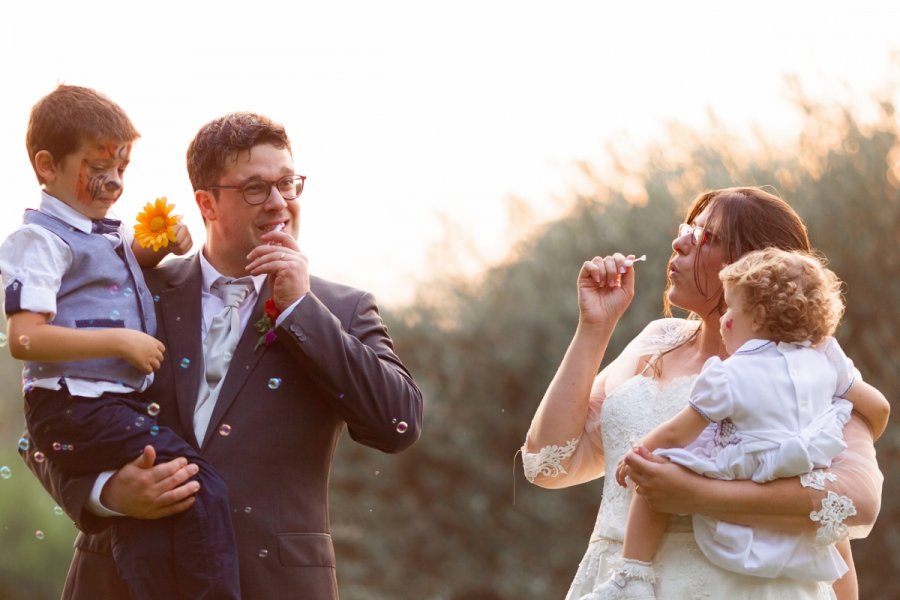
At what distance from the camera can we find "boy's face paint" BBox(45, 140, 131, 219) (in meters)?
3.77

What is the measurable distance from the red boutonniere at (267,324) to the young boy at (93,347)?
370 millimetres

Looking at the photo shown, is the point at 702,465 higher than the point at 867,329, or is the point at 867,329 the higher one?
the point at 702,465

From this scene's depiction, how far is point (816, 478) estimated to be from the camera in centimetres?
368

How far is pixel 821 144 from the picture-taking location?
11.0 m

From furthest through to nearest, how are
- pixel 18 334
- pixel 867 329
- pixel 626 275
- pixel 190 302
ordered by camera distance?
pixel 867 329 → pixel 626 275 → pixel 190 302 → pixel 18 334

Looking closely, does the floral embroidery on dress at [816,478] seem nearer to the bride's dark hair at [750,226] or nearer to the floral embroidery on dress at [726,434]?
the floral embroidery on dress at [726,434]

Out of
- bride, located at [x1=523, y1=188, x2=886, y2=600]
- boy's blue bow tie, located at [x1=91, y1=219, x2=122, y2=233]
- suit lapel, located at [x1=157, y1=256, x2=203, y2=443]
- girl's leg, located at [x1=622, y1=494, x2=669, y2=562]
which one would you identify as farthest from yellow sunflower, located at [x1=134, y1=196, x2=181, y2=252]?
girl's leg, located at [x1=622, y1=494, x2=669, y2=562]

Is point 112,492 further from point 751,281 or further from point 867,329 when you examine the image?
point 867,329

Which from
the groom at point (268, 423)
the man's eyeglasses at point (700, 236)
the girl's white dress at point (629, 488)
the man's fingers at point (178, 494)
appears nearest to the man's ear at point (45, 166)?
the groom at point (268, 423)

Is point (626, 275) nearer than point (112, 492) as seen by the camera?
No

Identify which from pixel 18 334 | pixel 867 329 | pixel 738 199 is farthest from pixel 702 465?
pixel 867 329

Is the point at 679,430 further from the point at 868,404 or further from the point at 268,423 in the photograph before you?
the point at 268,423

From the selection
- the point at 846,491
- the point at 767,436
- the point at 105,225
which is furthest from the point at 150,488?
the point at 846,491

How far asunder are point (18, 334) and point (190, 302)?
68 cm
